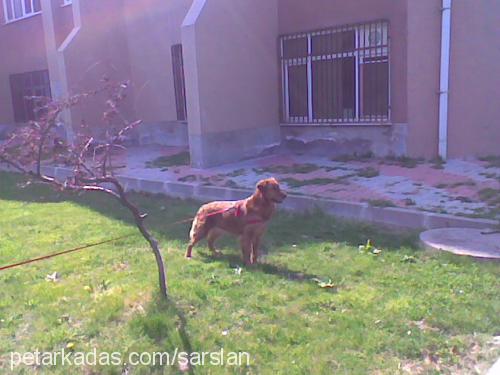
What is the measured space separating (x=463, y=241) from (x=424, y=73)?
5.01 metres

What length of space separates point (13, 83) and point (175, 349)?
17823mm

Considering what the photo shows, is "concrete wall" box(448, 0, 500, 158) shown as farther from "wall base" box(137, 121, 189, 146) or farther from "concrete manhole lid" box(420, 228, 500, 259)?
"wall base" box(137, 121, 189, 146)

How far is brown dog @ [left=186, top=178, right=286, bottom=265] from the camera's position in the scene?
4420 mm

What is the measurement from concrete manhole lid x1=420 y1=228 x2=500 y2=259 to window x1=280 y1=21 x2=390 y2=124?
493 cm

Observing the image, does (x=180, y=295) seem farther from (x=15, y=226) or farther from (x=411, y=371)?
(x=15, y=226)

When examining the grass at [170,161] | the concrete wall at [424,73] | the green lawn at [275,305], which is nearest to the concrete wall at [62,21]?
the grass at [170,161]

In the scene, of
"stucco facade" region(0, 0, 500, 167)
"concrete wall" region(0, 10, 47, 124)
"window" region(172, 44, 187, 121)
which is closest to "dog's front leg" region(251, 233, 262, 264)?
"stucco facade" region(0, 0, 500, 167)

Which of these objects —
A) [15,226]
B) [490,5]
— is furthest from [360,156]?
[15,226]

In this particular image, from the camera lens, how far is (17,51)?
17.9 m

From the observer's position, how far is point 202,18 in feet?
30.6

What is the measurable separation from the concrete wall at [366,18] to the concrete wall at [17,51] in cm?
994

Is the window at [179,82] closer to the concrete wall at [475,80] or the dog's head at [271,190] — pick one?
the concrete wall at [475,80]

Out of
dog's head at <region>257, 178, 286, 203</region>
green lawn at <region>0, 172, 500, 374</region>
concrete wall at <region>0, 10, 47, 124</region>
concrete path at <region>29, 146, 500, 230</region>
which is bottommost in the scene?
green lawn at <region>0, 172, 500, 374</region>

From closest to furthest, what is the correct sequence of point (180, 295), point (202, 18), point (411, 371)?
point (411, 371), point (180, 295), point (202, 18)
